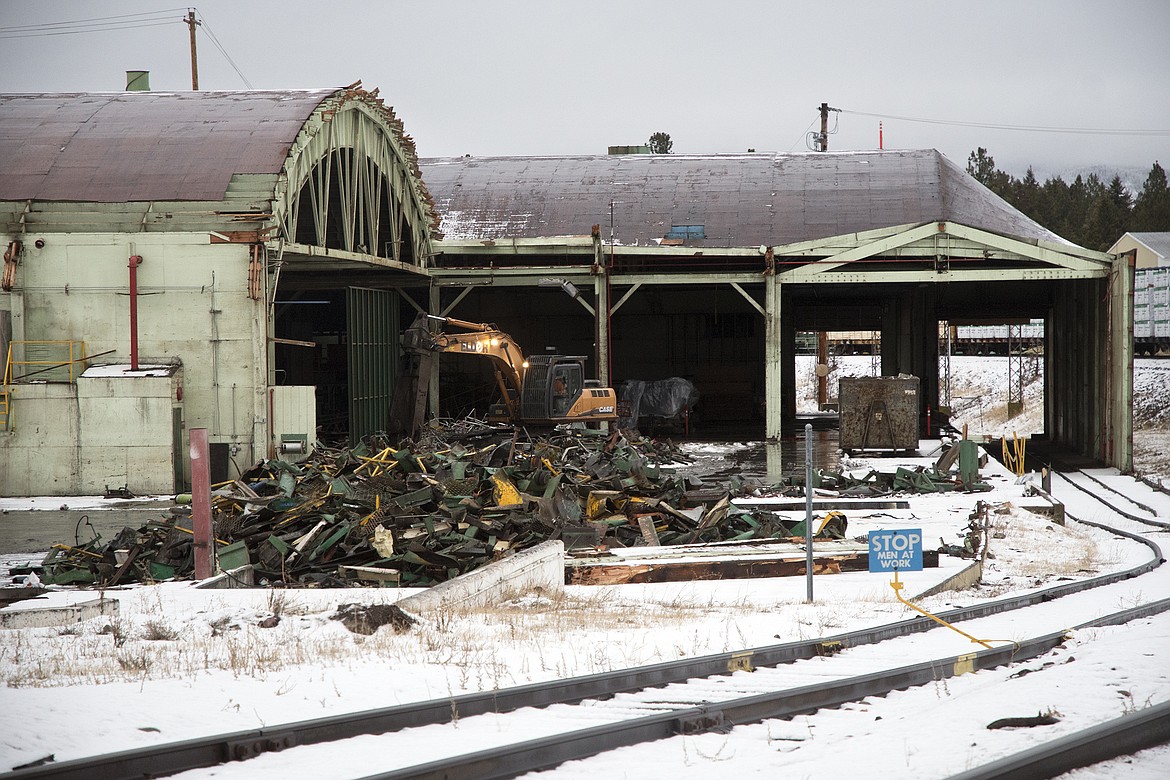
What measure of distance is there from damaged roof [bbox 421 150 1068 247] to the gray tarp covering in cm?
450

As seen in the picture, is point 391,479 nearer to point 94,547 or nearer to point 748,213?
point 94,547

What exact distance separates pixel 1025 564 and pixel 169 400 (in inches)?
582

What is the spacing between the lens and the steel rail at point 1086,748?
5.09 metres

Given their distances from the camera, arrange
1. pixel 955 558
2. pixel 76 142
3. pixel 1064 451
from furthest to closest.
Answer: pixel 1064 451, pixel 76 142, pixel 955 558

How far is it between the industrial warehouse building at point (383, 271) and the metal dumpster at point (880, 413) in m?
4.02

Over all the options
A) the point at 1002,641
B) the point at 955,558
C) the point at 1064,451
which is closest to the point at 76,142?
the point at 955,558

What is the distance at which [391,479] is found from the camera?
1605 cm

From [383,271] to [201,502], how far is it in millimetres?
18313

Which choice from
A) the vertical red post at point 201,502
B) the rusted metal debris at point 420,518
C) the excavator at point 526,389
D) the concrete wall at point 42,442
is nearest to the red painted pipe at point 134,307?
the concrete wall at point 42,442

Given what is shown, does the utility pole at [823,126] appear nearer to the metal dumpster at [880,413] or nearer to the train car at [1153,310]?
the train car at [1153,310]

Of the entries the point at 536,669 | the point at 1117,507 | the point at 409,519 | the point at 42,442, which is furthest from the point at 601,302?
the point at 536,669

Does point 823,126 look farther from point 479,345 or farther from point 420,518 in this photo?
A: point 420,518

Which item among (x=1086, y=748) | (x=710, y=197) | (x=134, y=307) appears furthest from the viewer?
(x=710, y=197)

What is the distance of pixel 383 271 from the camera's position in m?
29.1
